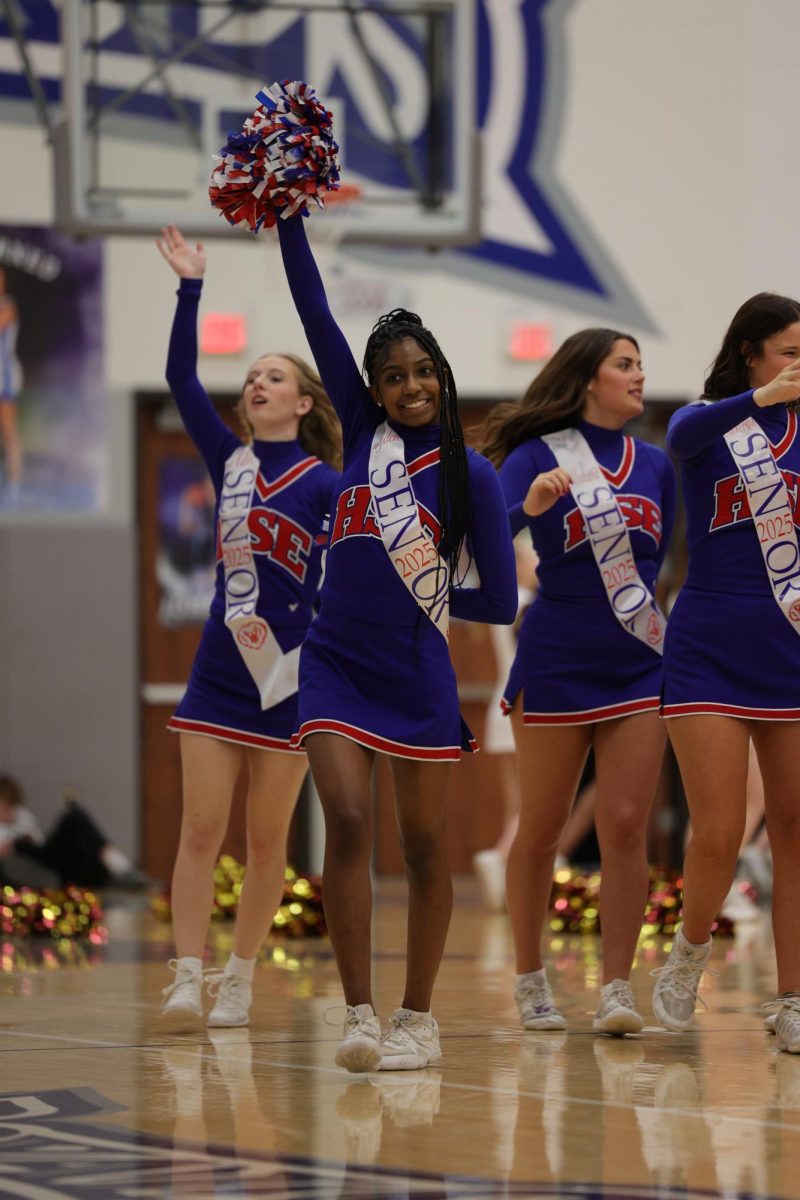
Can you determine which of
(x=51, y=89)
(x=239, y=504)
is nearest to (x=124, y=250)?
(x=51, y=89)

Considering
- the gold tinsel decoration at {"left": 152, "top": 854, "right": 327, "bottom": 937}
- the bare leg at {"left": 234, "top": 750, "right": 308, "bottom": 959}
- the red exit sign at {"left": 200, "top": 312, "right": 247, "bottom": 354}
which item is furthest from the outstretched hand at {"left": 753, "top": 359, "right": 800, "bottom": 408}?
the red exit sign at {"left": 200, "top": 312, "right": 247, "bottom": 354}

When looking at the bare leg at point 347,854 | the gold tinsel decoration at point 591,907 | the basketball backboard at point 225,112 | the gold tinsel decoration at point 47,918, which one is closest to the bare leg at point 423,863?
the bare leg at point 347,854

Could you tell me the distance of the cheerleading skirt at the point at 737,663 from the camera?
173 inches

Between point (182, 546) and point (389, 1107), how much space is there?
8.32 metres

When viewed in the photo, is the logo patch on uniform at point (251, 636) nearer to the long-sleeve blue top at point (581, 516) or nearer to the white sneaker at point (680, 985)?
the long-sleeve blue top at point (581, 516)

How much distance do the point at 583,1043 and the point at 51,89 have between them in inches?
312

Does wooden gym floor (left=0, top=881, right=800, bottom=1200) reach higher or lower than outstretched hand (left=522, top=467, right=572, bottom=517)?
lower

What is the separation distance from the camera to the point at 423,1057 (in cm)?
411

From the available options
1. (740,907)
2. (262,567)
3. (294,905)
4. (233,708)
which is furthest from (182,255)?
(740,907)

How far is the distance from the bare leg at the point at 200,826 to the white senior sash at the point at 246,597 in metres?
0.19

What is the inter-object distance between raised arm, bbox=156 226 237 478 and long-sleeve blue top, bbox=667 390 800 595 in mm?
1333

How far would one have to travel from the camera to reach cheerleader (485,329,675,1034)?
187 inches

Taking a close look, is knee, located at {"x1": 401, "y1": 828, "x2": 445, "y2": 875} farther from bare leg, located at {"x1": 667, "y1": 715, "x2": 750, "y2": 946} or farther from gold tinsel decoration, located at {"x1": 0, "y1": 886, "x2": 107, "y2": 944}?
gold tinsel decoration, located at {"x1": 0, "y1": 886, "x2": 107, "y2": 944}

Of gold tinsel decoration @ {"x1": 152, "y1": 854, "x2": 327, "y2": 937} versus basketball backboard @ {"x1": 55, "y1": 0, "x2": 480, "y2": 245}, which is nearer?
gold tinsel decoration @ {"x1": 152, "y1": 854, "x2": 327, "y2": 937}
